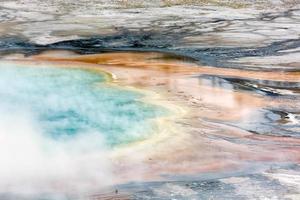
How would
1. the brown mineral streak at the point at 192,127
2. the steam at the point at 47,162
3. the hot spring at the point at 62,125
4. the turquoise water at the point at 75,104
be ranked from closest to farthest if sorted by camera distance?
the steam at the point at 47,162
the hot spring at the point at 62,125
the brown mineral streak at the point at 192,127
the turquoise water at the point at 75,104

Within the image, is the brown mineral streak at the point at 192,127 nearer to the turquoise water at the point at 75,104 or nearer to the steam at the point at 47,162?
the steam at the point at 47,162

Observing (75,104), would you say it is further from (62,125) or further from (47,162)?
(47,162)

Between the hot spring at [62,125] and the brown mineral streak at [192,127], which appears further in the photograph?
the brown mineral streak at [192,127]

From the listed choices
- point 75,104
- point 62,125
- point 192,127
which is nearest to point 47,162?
point 62,125

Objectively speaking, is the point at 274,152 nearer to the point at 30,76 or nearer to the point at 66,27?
the point at 30,76

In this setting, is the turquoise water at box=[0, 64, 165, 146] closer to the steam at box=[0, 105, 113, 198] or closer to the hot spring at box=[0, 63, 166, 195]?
the hot spring at box=[0, 63, 166, 195]

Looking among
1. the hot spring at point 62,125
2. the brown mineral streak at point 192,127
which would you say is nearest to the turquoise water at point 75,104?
the hot spring at point 62,125

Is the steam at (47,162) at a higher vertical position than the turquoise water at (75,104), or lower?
higher

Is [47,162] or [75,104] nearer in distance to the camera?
[47,162]
